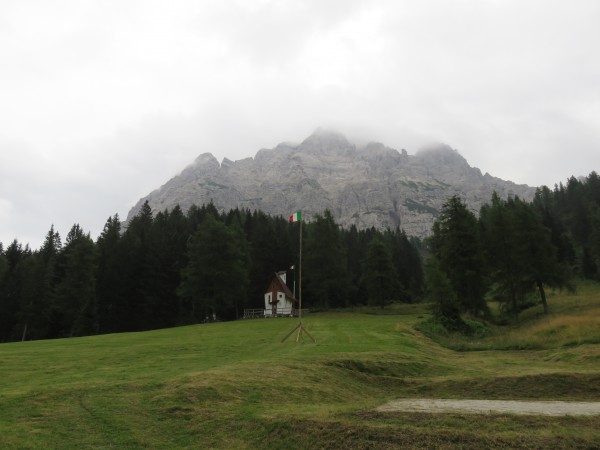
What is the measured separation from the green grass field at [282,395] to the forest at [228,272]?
27073 millimetres

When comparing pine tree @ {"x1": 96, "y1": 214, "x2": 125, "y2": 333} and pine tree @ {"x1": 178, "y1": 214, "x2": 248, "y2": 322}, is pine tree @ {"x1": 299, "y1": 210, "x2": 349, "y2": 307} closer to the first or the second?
pine tree @ {"x1": 178, "y1": 214, "x2": 248, "y2": 322}

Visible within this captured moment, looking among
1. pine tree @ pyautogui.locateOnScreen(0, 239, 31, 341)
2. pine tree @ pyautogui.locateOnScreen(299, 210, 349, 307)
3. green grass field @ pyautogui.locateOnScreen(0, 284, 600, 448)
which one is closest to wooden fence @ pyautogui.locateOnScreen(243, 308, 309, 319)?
pine tree @ pyautogui.locateOnScreen(299, 210, 349, 307)

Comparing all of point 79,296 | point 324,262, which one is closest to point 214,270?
point 324,262

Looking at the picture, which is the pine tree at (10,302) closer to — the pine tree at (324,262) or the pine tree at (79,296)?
the pine tree at (79,296)

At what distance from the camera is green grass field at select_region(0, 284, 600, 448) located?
10633 millimetres

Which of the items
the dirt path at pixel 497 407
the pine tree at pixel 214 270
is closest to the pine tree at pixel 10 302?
the pine tree at pixel 214 270

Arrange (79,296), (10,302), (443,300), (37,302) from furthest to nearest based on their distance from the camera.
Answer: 1. (10,302)
2. (37,302)
3. (79,296)
4. (443,300)

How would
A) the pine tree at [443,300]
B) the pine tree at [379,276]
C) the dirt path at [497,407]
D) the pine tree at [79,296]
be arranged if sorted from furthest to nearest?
the pine tree at [379,276]
the pine tree at [79,296]
the pine tree at [443,300]
the dirt path at [497,407]

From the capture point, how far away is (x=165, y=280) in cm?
7925

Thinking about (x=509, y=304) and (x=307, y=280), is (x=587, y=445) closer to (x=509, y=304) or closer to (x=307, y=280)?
(x=509, y=304)

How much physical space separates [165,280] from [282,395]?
68706 millimetres

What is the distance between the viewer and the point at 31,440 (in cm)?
1097

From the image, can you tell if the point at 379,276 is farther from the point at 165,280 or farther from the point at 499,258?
the point at 165,280

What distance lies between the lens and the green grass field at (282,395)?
10633 millimetres
